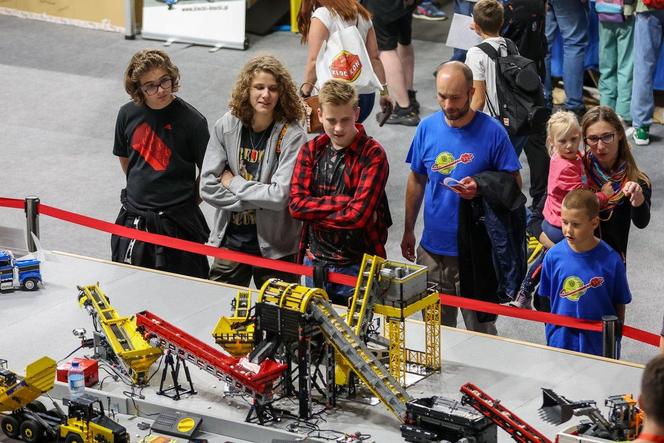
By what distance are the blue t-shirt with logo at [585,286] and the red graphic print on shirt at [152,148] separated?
7.36 feet

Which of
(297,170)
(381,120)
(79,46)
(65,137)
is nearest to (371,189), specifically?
Answer: (297,170)

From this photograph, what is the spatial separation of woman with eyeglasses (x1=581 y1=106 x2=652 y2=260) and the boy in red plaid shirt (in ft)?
3.92

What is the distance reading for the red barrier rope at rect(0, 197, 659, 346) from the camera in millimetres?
6293

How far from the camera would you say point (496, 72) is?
8.09 metres

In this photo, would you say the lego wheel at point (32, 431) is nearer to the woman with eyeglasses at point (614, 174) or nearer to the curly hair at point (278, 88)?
the curly hair at point (278, 88)

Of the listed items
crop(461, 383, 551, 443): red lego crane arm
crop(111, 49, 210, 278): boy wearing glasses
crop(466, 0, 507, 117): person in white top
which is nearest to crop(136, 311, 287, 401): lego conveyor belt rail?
crop(461, 383, 551, 443): red lego crane arm

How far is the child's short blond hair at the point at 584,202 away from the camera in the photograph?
618cm

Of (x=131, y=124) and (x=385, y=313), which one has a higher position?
(x=131, y=124)

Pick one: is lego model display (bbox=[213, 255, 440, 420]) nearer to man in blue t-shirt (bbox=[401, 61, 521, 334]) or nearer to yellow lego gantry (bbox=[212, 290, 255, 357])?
yellow lego gantry (bbox=[212, 290, 255, 357])

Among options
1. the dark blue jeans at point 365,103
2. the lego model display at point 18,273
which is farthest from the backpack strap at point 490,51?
the lego model display at point 18,273

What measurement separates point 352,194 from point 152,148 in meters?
1.43

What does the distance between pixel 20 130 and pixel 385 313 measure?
21.7ft

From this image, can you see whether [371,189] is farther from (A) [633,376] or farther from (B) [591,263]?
(A) [633,376]

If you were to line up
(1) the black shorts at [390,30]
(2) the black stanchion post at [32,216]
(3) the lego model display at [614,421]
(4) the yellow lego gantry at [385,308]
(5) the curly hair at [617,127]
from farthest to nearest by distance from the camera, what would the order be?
(1) the black shorts at [390,30] < (2) the black stanchion post at [32,216] < (5) the curly hair at [617,127] < (4) the yellow lego gantry at [385,308] < (3) the lego model display at [614,421]
